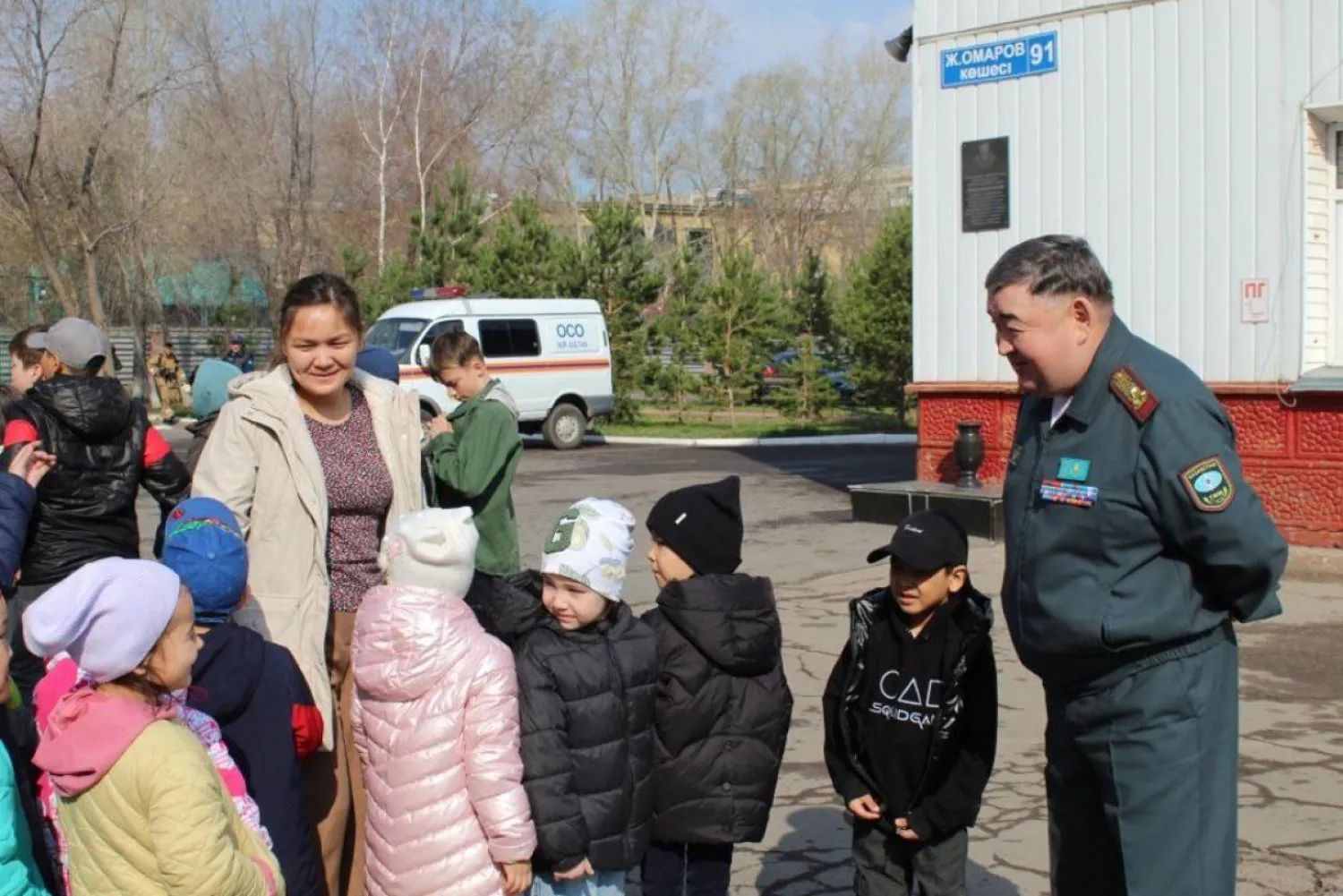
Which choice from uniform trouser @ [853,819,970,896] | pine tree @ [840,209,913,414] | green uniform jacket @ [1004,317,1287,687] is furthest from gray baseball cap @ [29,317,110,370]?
pine tree @ [840,209,913,414]

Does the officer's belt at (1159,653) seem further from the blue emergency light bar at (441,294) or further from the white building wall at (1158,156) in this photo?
the blue emergency light bar at (441,294)

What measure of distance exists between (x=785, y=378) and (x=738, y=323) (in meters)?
2.60

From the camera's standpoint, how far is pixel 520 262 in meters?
27.8

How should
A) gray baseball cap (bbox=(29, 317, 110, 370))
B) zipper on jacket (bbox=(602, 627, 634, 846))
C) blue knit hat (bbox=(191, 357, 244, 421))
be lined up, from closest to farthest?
zipper on jacket (bbox=(602, 627, 634, 846))
gray baseball cap (bbox=(29, 317, 110, 370))
blue knit hat (bbox=(191, 357, 244, 421))

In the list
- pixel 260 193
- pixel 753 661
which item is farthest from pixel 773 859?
pixel 260 193

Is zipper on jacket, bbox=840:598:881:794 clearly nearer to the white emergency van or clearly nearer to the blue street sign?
the blue street sign

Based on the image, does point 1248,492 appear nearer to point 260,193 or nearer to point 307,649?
point 307,649

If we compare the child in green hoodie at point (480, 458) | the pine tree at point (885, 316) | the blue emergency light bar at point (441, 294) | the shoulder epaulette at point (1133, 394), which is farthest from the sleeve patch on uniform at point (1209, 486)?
the pine tree at point (885, 316)

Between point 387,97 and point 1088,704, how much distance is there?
43.9 metres

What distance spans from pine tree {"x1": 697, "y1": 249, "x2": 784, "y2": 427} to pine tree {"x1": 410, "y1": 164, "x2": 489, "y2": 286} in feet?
16.7

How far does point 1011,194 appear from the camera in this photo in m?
12.2

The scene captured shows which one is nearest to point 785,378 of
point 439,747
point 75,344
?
point 75,344

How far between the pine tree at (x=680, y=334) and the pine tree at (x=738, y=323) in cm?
50

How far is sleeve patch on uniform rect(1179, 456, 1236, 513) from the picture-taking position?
3115 millimetres
